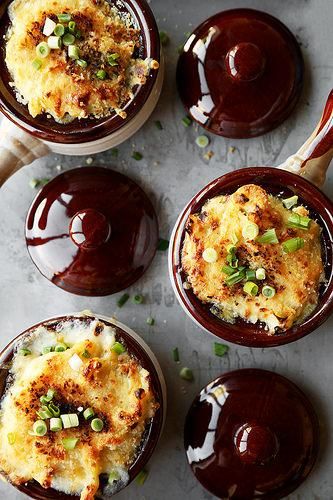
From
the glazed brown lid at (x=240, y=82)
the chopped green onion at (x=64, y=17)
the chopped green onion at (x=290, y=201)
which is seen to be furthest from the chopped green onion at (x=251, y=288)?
the chopped green onion at (x=64, y=17)

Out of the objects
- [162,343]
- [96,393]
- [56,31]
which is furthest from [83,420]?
[56,31]

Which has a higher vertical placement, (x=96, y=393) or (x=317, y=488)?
(x=96, y=393)

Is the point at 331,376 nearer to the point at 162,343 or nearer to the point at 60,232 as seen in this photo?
the point at 162,343

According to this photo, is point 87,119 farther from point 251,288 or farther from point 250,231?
point 251,288

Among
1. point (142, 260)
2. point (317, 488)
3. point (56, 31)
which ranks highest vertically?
point (56, 31)

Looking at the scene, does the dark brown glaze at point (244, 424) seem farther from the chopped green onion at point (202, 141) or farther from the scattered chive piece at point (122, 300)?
the chopped green onion at point (202, 141)
